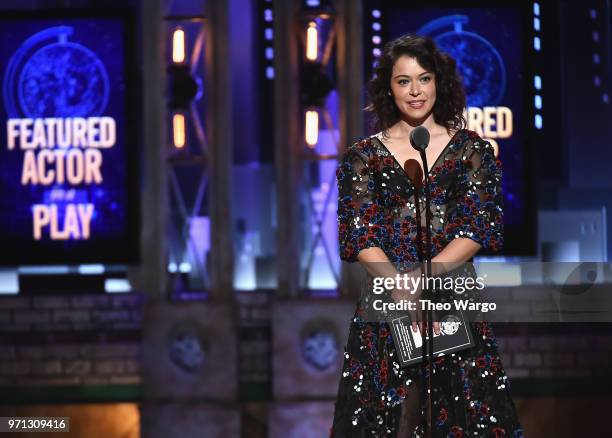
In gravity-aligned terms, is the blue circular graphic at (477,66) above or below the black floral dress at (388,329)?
above

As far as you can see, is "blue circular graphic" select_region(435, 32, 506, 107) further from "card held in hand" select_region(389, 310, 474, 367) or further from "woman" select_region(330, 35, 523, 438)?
"card held in hand" select_region(389, 310, 474, 367)

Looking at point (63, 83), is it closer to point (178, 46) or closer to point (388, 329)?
point (178, 46)

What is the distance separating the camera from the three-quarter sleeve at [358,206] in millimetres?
2344

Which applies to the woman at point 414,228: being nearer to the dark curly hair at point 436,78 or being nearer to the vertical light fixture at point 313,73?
the dark curly hair at point 436,78

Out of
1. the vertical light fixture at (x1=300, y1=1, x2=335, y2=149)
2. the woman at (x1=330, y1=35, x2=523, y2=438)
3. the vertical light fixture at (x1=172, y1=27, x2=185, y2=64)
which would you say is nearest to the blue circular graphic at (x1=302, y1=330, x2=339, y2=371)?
the vertical light fixture at (x1=300, y1=1, x2=335, y2=149)

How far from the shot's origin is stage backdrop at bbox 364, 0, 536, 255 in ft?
18.0

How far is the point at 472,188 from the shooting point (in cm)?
237

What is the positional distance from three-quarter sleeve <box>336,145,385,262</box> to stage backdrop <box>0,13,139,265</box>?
140 inches

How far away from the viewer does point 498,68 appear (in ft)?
18.0

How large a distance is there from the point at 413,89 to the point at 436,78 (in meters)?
0.06

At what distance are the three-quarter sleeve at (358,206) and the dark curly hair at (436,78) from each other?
109 mm

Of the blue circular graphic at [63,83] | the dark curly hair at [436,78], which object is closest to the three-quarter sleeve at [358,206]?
the dark curly hair at [436,78]

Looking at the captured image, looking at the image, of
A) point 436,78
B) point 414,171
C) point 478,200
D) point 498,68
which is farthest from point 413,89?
point 498,68

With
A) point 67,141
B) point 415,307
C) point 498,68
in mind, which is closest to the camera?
point 415,307
